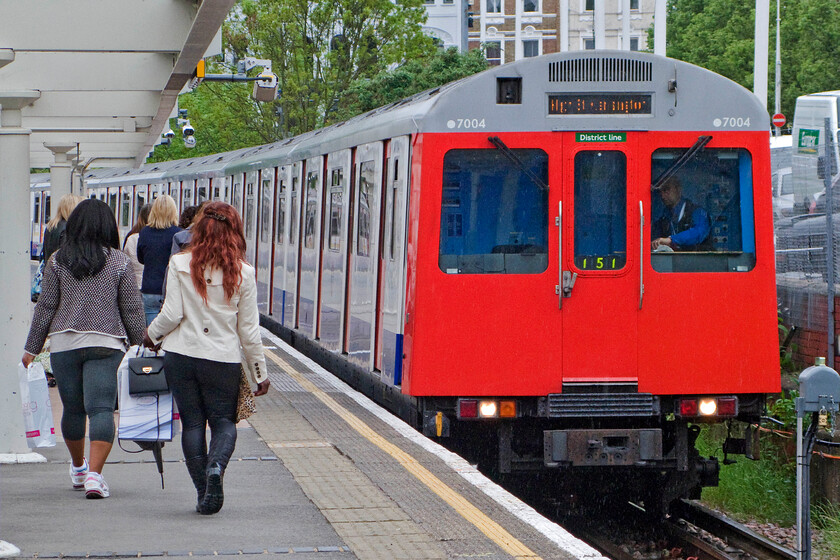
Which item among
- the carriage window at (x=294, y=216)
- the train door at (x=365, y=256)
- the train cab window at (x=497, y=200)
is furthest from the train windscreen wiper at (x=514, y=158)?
the carriage window at (x=294, y=216)

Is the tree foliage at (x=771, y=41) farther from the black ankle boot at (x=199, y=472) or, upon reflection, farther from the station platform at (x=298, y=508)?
the black ankle boot at (x=199, y=472)

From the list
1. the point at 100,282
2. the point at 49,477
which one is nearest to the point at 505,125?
the point at 100,282

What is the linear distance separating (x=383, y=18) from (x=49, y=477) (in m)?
27.5

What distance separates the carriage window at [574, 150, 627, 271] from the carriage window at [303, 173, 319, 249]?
5.96 meters

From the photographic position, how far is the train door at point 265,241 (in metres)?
18.4

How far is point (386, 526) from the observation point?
657cm

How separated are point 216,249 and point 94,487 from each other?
1.46 metres

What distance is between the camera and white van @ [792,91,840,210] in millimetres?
15599

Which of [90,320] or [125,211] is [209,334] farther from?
[125,211]

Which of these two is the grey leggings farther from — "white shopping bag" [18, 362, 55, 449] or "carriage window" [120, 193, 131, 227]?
"carriage window" [120, 193, 131, 227]

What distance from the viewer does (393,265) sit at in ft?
32.4

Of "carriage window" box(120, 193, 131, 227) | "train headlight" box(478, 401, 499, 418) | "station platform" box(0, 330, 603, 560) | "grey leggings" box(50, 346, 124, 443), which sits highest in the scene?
"carriage window" box(120, 193, 131, 227)

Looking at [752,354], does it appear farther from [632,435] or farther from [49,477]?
[49,477]

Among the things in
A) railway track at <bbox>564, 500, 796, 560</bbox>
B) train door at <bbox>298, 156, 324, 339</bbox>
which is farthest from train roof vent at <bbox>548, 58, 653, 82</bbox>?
train door at <bbox>298, 156, 324, 339</bbox>
